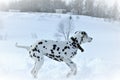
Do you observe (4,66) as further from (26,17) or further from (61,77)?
(26,17)

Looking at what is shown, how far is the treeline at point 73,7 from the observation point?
62375mm

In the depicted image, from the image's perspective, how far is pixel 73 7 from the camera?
66875mm

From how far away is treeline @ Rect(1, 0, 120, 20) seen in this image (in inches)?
2456

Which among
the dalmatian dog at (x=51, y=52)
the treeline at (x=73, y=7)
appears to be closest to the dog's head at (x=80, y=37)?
the dalmatian dog at (x=51, y=52)

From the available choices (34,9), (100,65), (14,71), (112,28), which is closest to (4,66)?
(14,71)

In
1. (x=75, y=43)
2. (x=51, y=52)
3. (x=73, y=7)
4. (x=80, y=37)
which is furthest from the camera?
(x=73, y=7)

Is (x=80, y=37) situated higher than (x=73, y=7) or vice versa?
(x=80, y=37)

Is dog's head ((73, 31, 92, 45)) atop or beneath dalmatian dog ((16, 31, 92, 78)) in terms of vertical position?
atop

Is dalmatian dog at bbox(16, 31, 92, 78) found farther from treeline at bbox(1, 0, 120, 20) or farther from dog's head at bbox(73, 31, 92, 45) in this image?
treeline at bbox(1, 0, 120, 20)

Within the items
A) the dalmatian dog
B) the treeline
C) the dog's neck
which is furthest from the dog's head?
the treeline

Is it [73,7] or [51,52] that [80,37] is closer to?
[51,52]

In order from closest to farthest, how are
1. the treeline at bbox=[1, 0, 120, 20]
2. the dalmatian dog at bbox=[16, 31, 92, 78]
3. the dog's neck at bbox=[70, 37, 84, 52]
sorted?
the dalmatian dog at bbox=[16, 31, 92, 78], the dog's neck at bbox=[70, 37, 84, 52], the treeline at bbox=[1, 0, 120, 20]

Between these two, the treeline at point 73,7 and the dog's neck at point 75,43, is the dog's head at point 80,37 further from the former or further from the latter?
the treeline at point 73,7

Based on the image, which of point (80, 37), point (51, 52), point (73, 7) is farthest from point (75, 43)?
point (73, 7)
